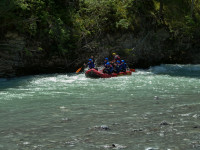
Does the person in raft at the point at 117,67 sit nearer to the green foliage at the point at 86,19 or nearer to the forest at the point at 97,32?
the forest at the point at 97,32

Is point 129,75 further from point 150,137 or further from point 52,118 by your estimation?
point 150,137

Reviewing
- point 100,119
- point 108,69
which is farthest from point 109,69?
point 100,119

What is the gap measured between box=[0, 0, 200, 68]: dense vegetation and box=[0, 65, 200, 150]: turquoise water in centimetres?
721

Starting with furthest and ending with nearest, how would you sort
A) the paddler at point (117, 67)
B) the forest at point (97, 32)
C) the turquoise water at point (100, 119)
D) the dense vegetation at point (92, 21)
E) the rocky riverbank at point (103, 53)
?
the paddler at point (117, 67), the dense vegetation at point (92, 21), the forest at point (97, 32), the rocky riverbank at point (103, 53), the turquoise water at point (100, 119)

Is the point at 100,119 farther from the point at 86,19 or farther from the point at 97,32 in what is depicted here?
the point at 86,19

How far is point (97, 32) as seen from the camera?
938 inches

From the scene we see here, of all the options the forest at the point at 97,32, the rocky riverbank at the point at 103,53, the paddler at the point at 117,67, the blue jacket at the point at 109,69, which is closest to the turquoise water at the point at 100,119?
the blue jacket at the point at 109,69

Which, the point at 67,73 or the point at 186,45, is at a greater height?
the point at 186,45

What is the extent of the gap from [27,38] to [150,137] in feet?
50.1

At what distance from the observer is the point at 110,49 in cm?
2388

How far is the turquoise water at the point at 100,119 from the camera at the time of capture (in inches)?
252

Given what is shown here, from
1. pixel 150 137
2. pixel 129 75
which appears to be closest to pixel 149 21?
pixel 129 75

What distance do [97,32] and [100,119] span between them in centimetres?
1605

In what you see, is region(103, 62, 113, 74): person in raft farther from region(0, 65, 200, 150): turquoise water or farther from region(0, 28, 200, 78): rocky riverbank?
region(0, 65, 200, 150): turquoise water
